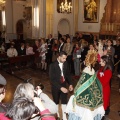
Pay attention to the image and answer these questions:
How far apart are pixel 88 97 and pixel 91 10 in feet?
53.3

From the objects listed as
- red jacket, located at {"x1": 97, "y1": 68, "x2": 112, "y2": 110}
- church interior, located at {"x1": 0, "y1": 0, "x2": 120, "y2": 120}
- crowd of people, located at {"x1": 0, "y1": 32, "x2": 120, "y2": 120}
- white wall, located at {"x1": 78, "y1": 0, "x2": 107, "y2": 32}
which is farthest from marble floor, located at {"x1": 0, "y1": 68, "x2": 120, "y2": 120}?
white wall, located at {"x1": 78, "y1": 0, "x2": 107, "y2": 32}

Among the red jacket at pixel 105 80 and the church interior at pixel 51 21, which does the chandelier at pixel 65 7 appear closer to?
the church interior at pixel 51 21

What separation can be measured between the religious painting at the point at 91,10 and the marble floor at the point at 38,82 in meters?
10.1

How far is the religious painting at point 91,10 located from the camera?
18.9 meters

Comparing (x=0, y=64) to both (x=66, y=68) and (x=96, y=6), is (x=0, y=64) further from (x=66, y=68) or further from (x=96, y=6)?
(x=96, y=6)

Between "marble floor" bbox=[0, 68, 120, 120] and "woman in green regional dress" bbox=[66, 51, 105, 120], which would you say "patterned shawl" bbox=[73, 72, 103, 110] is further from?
"marble floor" bbox=[0, 68, 120, 120]

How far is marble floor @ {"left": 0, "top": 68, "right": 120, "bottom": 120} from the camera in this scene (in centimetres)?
620

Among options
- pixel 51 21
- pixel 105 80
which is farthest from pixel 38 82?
pixel 51 21

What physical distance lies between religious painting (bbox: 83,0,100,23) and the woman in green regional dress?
1554 cm

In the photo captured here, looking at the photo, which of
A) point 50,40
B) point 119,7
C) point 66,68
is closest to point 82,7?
point 119,7

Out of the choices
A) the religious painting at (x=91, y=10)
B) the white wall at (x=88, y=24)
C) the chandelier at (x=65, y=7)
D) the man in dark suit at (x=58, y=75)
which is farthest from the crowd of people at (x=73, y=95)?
the religious painting at (x=91, y=10)

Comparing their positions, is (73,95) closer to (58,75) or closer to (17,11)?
(58,75)

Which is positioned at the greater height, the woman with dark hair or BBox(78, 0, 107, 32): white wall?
BBox(78, 0, 107, 32): white wall

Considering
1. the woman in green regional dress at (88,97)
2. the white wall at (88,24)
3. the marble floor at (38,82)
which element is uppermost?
the white wall at (88,24)
